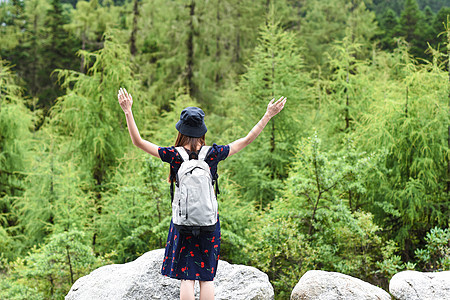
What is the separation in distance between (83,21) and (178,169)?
21167 mm

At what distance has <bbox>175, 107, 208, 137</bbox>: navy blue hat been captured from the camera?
2.96 meters

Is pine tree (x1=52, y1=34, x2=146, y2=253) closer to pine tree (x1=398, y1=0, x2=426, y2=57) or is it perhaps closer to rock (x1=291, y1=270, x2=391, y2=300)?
rock (x1=291, y1=270, x2=391, y2=300)

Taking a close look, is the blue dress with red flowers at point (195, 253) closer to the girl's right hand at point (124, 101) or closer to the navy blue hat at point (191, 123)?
the navy blue hat at point (191, 123)

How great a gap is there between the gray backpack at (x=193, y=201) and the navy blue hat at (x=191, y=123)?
0.23 meters

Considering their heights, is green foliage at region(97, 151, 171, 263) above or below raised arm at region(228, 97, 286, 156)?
below

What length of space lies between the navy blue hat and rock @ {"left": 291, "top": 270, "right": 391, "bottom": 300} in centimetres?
223

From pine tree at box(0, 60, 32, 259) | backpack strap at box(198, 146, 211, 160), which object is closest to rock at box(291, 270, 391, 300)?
backpack strap at box(198, 146, 211, 160)

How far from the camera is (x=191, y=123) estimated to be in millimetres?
2994

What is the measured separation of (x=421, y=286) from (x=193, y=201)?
2.94m

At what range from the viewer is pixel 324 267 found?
20.6 ft

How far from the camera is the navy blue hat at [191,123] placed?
2965 millimetres

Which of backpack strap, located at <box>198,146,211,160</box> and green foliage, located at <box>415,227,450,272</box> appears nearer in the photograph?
backpack strap, located at <box>198,146,211,160</box>

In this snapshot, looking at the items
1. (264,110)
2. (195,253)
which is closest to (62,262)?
(195,253)

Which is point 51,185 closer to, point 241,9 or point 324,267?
point 324,267
